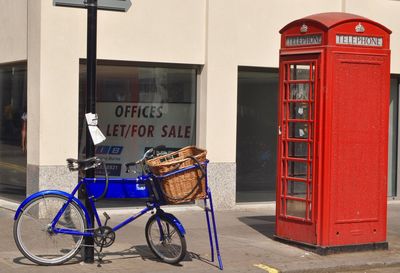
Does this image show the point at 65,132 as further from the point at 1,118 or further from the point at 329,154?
the point at 329,154

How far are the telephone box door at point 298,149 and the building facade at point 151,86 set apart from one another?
3.00 meters

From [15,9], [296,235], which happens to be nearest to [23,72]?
[15,9]

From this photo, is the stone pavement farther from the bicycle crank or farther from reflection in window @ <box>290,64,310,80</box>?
reflection in window @ <box>290,64,310,80</box>

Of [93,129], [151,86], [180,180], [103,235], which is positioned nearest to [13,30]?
[151,86]

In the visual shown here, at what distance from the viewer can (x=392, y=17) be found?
1401 centimetres

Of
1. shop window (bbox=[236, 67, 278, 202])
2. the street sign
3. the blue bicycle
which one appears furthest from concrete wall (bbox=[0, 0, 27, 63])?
the blue bicycle

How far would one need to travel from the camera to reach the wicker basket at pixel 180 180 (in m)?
7.68

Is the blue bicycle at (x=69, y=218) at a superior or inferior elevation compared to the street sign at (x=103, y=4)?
inferior

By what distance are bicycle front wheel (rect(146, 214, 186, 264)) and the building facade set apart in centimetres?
322

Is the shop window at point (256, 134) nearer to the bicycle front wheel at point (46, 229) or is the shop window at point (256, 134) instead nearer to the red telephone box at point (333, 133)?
the red telephone box at point (333, 133)

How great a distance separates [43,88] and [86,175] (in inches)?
136

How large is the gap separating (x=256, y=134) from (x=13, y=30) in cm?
460

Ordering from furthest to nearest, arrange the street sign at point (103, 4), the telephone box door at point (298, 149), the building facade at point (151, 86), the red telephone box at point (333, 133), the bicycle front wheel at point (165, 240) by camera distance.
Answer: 1. the building facade at point (151, 86)
2. the telephone box door at point (298, 149)
3. the red telephone box at point (333, 133)
4. the bicycle front wheel at point (165, 240)
5. the street sign at point (103, 4)

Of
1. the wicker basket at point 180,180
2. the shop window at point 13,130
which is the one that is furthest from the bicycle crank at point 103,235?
the shop window at point 13,130
